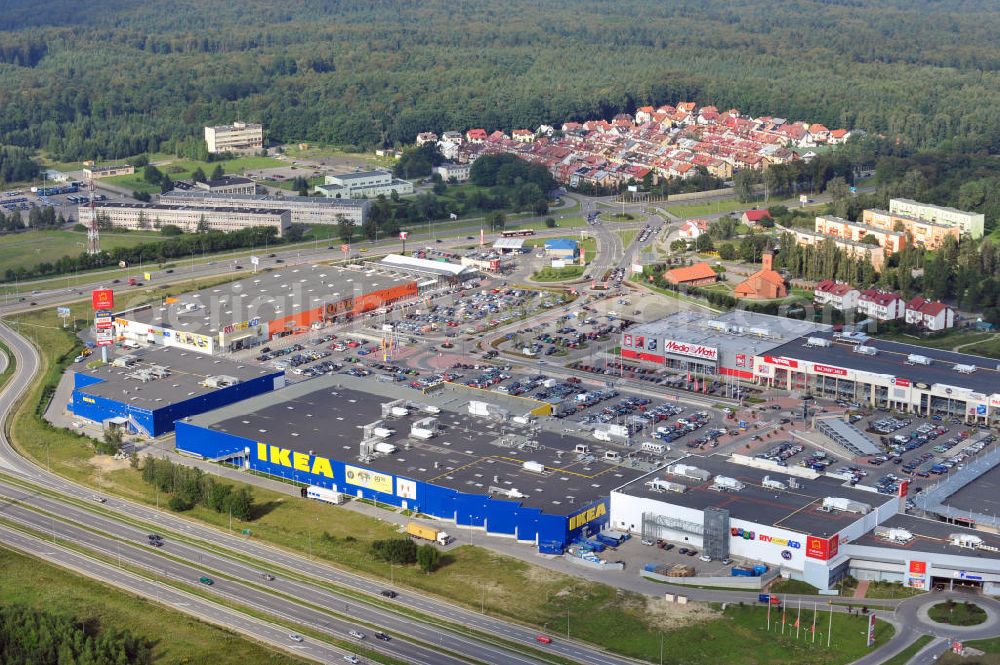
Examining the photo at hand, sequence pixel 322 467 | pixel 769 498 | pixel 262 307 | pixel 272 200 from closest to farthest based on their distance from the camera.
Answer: pixel 769 498 < pixel 322 467 < pixel 262 307 < pixel 272 200

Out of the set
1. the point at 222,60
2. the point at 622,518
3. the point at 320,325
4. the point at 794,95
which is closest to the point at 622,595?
the point at 622,518

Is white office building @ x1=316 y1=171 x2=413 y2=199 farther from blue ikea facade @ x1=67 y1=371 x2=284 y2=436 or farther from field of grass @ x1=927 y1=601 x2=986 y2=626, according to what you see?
field of grass @ x1=927 y1=601 x2=986 y2=626

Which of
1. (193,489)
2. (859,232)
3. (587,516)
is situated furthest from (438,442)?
(859,232)

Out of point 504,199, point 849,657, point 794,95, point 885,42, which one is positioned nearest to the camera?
point 849,657

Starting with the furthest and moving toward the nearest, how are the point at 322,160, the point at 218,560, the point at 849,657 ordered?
the point at 322,160 → the point at 218,560 → the point at 849,657

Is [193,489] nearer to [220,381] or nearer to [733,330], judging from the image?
[220,381]

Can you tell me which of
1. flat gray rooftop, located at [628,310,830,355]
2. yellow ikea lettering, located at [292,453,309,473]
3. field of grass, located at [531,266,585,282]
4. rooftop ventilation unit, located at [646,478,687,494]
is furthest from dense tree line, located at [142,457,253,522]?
field of grass, located at [531,266,585,282]

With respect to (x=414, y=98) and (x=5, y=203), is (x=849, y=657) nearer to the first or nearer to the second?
(x=5, y=203)
